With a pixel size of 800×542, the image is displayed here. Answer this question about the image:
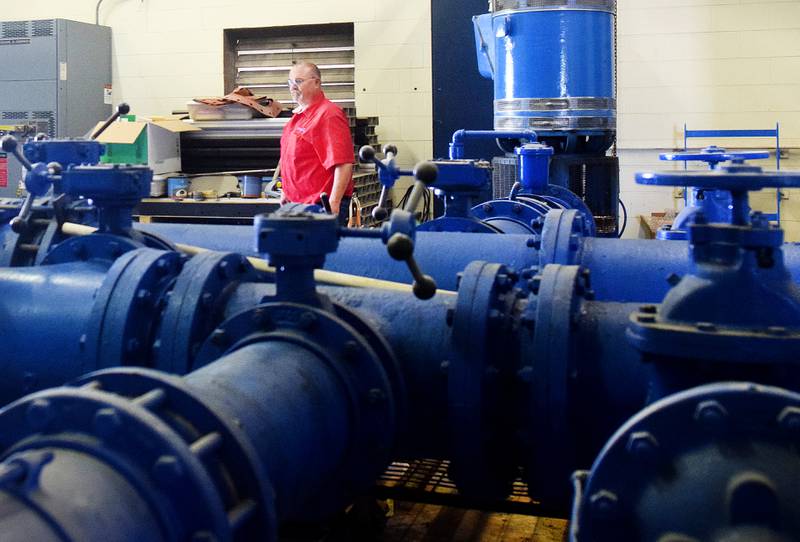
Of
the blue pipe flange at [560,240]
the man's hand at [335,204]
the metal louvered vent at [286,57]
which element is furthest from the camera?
the metal louvered vent at [286,57]

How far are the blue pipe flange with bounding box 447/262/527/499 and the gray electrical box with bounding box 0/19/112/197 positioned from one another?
4.83m

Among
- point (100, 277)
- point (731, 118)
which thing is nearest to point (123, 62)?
point (731, 118)

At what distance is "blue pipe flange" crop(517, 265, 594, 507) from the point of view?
1.25 metres

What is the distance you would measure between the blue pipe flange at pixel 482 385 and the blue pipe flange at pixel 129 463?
490 millimetres

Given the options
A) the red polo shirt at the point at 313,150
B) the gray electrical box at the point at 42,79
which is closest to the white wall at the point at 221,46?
the gray electrical box at the point at 42,79

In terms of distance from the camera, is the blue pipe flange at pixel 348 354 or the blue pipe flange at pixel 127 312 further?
the blue pipe flange at pixel 127 312

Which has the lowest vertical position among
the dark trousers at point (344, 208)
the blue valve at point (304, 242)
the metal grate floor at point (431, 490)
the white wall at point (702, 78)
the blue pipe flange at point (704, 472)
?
the metal grate floor at point (431, 490)

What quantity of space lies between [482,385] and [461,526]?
0.87 m

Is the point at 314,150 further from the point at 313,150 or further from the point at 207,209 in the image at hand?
the point at 207,209

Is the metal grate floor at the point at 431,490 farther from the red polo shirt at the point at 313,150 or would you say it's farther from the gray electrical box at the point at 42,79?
the gray electrical box at the point at 42,79

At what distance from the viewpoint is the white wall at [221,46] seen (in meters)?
5.75

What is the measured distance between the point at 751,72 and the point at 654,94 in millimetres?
542

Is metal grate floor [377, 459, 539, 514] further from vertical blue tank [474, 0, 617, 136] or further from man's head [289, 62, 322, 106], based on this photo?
vertical blue tank [474, 0, 617, 136]

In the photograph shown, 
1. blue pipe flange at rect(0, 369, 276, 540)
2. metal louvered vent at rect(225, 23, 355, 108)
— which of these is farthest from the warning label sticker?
blue pipe flange at rect(0, 369, 276, 540)
